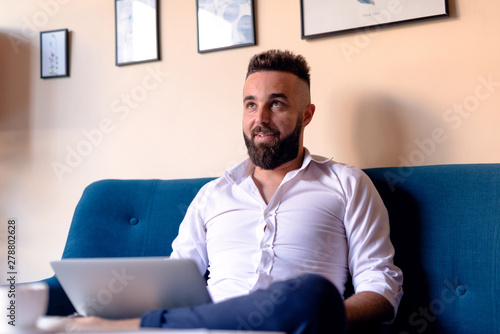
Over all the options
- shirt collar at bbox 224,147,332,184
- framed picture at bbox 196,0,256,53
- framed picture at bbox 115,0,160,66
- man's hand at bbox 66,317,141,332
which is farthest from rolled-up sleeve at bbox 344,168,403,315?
framed picture at bbox 115,0,160,66

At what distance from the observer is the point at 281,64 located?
176 cm

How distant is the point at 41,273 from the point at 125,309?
4.75ft

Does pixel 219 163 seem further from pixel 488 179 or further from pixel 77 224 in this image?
pixel 488 179

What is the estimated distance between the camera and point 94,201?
2012 mm

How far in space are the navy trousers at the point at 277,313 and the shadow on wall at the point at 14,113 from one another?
1749 millimetres

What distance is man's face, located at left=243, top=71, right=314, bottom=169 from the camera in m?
1.73

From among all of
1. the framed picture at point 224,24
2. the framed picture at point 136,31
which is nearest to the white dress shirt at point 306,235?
the framed picture at point 224,24

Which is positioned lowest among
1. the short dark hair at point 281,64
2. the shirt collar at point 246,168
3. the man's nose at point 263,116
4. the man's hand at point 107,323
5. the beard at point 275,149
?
the man's hand at point 107,323

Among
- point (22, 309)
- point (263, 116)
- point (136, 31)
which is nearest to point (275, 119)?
point (263, 116)

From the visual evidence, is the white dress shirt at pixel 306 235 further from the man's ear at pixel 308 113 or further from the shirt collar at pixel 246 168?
the man's ear at pixel 308 113

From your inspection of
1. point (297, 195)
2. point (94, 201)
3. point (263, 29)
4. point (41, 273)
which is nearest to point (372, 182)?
point (297, 195)

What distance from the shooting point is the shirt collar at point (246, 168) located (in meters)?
1.71

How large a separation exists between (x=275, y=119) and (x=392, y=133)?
1.42 feet

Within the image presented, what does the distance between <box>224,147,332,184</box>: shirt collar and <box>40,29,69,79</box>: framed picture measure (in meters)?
1.11
